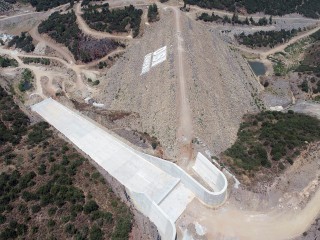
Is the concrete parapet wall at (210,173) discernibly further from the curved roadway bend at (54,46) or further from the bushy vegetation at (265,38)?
the bushy vegetation at (265,38)

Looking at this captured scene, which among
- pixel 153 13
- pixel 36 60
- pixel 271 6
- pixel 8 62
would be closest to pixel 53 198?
pixel 36 60

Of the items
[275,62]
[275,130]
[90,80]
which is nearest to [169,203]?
[275,130]

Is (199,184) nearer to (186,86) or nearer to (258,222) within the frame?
(258,222)

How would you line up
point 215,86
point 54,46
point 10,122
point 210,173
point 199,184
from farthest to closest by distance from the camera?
point 54,46 < point 215,86 < point 10,122 < point 210,173 < point 199,184

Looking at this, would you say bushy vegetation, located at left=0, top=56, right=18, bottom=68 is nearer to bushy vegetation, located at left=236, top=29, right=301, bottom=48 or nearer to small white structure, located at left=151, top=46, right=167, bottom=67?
small white structure, located at left=151, top=46, right=167, bottom=67

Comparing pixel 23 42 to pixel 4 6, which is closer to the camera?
pixel 23 42

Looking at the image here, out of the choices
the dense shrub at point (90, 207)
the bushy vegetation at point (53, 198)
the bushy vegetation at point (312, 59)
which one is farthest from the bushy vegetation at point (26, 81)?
the bushy vegetation at point (312, 59)
